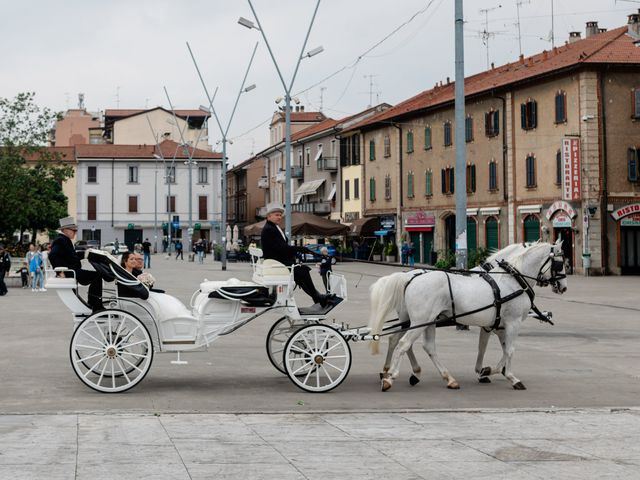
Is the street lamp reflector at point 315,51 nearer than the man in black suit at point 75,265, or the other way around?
the man in black suit at point 75,265

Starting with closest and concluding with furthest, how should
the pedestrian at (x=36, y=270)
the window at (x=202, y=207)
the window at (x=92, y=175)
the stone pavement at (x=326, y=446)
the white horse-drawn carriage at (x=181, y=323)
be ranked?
1. the stone pavement at (x=326, y=446)
2. the white horse-drawn carriage at (x=181, y=323)
3. the pedestrian at (x=36, y=270)
4. the window at (x=92, y=175)
5. the window at (x=202, y=207)

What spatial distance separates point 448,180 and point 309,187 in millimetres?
26842

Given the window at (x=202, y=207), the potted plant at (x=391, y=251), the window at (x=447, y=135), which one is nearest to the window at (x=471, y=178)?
the window at (x=447, y=135)

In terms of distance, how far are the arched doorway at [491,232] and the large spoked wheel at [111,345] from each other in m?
41.1

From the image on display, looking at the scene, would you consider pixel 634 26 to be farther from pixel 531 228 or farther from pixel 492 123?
pixel 531 228

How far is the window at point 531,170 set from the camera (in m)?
47.7

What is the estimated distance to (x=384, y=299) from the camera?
11.6 meters

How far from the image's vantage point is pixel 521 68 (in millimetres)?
52531

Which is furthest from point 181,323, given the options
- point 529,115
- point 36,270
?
point 529,115

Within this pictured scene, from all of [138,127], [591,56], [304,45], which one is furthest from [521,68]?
[138,127]

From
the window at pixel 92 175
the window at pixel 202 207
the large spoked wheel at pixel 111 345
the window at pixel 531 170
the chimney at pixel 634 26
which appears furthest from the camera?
the window at pixel 202 207

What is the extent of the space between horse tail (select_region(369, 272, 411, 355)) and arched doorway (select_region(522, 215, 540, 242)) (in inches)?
1442

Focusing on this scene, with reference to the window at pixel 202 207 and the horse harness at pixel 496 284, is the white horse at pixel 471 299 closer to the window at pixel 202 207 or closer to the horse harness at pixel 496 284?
the horse harness at pixel 496 284

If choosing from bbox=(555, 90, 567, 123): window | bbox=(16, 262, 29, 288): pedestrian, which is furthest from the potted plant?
bbox=(16, 262, 29, 288): pedestrian
